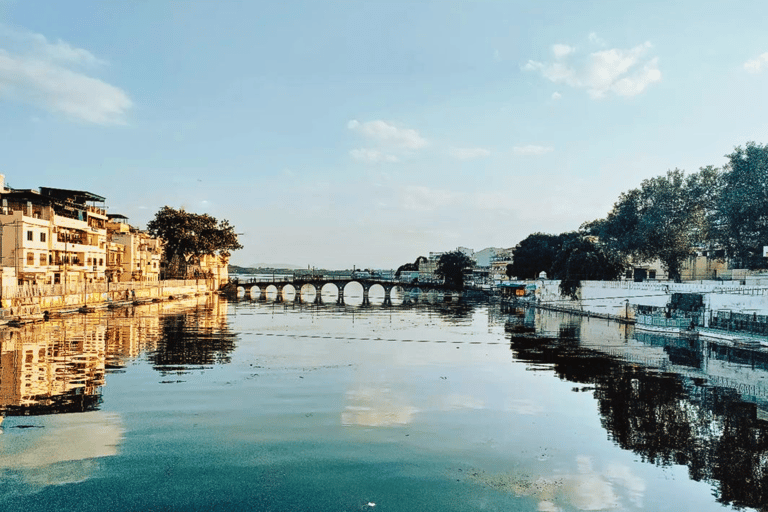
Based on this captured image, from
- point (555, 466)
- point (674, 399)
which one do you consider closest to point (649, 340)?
point (674, 399)

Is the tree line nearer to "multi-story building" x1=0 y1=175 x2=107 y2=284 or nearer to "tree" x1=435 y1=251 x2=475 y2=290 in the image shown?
"tree" x1=435 y1=251 x2=475 y2=290

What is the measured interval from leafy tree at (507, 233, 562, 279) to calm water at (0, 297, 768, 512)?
91.3 metres

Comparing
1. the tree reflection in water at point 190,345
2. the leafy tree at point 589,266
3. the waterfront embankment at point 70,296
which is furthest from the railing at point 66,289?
the leafy tree at point 589,266

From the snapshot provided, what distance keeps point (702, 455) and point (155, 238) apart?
127307 mm

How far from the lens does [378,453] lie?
17062mm

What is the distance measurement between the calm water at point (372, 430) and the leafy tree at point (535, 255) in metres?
91.3

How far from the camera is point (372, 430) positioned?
1959cm

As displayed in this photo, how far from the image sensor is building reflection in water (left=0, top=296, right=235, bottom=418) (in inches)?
906

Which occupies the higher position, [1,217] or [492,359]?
[1,217]

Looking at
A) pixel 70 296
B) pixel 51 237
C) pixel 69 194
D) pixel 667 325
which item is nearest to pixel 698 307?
pixel 667 325

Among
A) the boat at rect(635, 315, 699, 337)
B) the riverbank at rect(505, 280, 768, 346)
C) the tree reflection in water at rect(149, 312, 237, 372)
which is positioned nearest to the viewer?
the tree reflection in water at rect(149, 312, 237, 372)

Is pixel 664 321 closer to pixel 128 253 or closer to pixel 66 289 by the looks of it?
pixel 66 289

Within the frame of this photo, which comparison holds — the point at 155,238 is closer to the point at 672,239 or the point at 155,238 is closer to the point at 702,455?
the point at 672,239

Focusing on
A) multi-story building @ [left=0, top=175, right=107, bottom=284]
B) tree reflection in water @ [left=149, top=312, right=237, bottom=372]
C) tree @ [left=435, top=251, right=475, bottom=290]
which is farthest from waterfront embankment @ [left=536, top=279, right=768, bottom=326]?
multi-story building @ [left=0, top=175, right=107, bottom=284]
